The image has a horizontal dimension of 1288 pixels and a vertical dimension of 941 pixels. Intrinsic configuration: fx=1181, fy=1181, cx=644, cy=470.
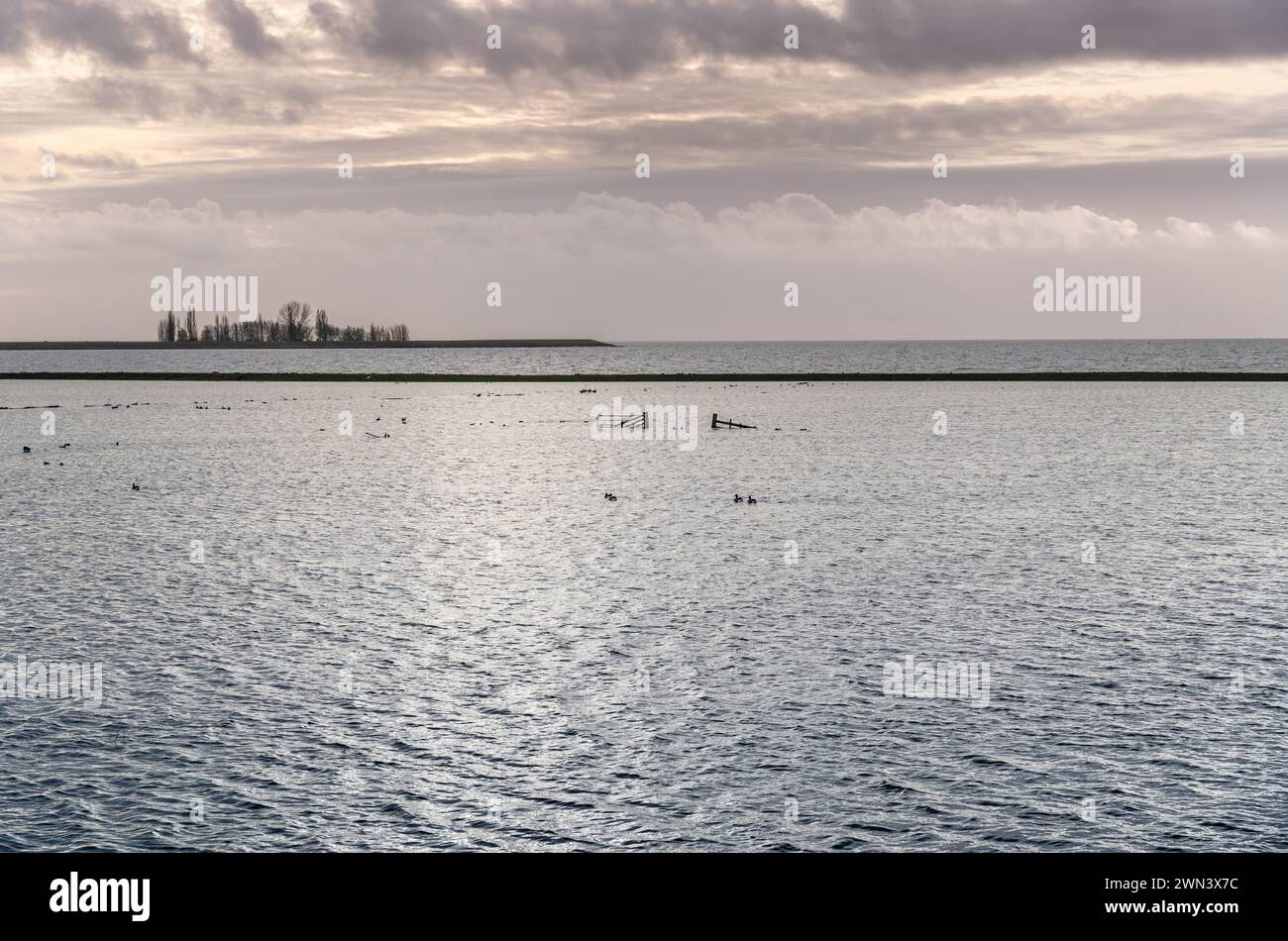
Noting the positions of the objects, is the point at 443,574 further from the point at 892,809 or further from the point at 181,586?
the point at 892,809

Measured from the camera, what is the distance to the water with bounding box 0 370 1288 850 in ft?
73.3

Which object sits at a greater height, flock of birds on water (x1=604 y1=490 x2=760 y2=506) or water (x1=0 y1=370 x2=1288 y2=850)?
flock of birds on water (x1=604 y1=490 x2=760 y2=506)

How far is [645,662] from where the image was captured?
1321 inches

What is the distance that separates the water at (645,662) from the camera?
73.3ft

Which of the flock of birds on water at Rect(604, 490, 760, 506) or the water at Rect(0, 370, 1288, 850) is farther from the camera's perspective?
the flock of birds on water at Rect(604, 490, 760, 506)

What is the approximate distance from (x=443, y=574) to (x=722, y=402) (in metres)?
130

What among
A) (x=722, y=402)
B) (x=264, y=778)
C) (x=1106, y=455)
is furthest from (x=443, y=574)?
(x=722, y=402)

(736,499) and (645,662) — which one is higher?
(736,499)

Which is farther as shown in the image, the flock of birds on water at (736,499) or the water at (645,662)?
the flock of birds on water at (736,499)

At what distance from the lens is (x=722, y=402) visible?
175000 mm

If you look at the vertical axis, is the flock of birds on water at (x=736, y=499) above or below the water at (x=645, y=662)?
above

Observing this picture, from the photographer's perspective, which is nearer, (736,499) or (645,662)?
(645,662)
